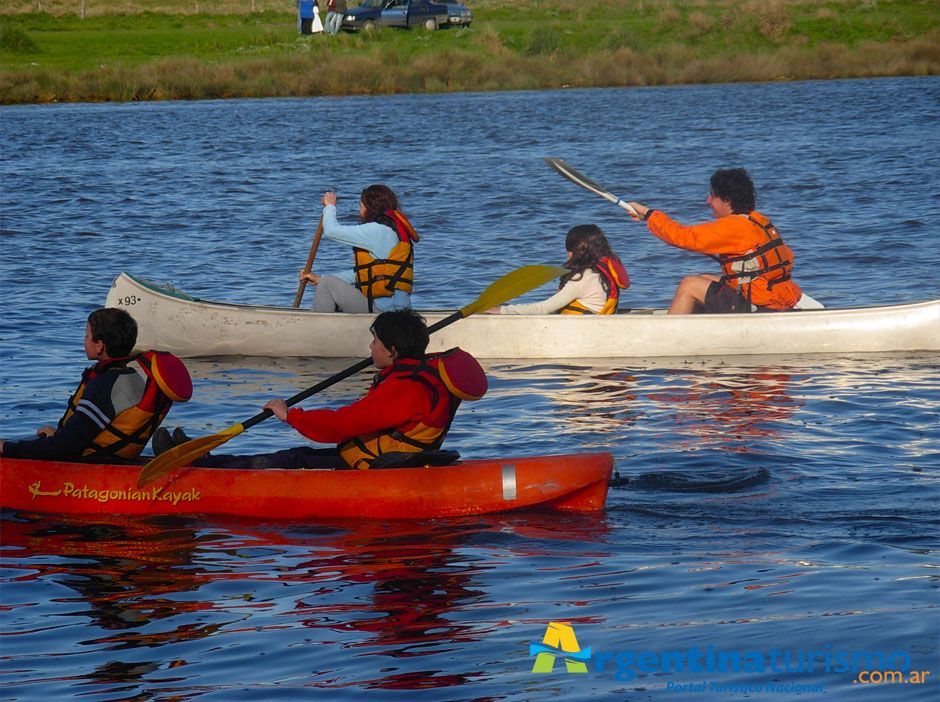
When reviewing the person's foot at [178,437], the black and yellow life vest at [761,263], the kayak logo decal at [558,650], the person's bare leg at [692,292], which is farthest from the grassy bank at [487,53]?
the kayak logo decal at [558,650]

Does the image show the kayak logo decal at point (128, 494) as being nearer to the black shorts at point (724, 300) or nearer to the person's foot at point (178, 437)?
the person's foot at point (178, 437)

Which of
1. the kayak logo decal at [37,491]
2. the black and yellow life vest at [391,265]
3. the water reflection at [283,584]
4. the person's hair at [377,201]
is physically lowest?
the water reflection at [283,584]

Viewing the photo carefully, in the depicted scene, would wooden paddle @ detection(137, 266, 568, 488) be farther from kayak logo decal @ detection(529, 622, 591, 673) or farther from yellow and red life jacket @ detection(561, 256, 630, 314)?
yellow and red life jacket @ detection(561, 256, 630, 314)

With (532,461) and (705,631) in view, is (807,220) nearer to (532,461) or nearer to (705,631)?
(532,461)

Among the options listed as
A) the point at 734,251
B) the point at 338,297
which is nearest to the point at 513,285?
the point at 734,251

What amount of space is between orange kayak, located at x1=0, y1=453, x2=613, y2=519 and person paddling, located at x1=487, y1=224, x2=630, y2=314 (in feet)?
11.1

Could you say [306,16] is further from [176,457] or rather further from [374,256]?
[176,457]

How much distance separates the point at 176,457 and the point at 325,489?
727mm

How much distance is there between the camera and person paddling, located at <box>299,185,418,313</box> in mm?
9109

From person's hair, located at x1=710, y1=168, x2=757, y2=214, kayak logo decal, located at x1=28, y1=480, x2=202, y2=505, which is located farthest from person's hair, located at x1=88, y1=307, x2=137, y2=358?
person's hair, located at x1=710, y1=168, x2=757, y2=214

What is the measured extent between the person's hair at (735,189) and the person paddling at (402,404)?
3.85 metres

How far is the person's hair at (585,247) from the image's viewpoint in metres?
9.05

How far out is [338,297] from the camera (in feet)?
32.0

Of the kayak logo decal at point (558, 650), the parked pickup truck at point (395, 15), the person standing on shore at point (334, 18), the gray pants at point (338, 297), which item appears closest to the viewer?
the kayak logo decal at point (558, 650)
